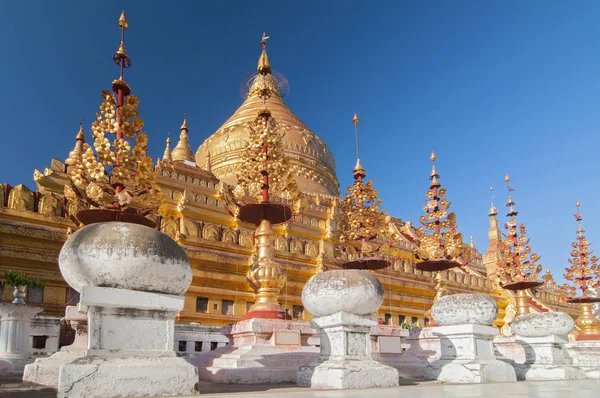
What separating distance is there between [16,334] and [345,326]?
7.26 meters

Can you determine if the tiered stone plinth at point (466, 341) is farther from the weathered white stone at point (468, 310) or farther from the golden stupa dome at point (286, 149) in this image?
the golden stupa dome at point (286, 149)

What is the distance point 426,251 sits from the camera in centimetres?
1570

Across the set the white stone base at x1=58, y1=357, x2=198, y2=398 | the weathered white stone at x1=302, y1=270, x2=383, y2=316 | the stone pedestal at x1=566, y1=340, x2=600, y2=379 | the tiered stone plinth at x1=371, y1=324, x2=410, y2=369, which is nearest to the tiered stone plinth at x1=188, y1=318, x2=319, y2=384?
the tiered stone plinth at x1=371, y1=324, x2=410, y2=369

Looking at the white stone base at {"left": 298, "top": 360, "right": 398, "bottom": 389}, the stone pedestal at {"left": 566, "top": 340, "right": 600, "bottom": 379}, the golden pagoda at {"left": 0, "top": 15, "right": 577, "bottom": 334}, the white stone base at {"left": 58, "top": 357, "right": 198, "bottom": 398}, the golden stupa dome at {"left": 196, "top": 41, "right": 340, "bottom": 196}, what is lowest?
the stone pedestal at {"left": 566, "top": 340, "right": 600, "bottom": 379}

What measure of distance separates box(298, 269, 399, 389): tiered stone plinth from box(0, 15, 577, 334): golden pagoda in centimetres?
510

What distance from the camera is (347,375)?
274 inches

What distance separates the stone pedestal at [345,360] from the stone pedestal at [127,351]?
213 cm

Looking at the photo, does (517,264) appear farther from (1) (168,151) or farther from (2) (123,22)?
(1) (168,151)

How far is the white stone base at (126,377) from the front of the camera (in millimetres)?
5090

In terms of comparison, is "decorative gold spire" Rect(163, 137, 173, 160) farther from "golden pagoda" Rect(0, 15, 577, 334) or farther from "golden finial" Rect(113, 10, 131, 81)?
"golden finial" Rect(113, 10, 131, 81)

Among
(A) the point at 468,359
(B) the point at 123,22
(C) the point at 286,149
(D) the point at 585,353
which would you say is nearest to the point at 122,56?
(B) the point at 123,22

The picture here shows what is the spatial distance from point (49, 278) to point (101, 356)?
11.8m

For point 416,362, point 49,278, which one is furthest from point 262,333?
point 49,278

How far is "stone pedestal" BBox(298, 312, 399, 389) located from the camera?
7.05 metres
